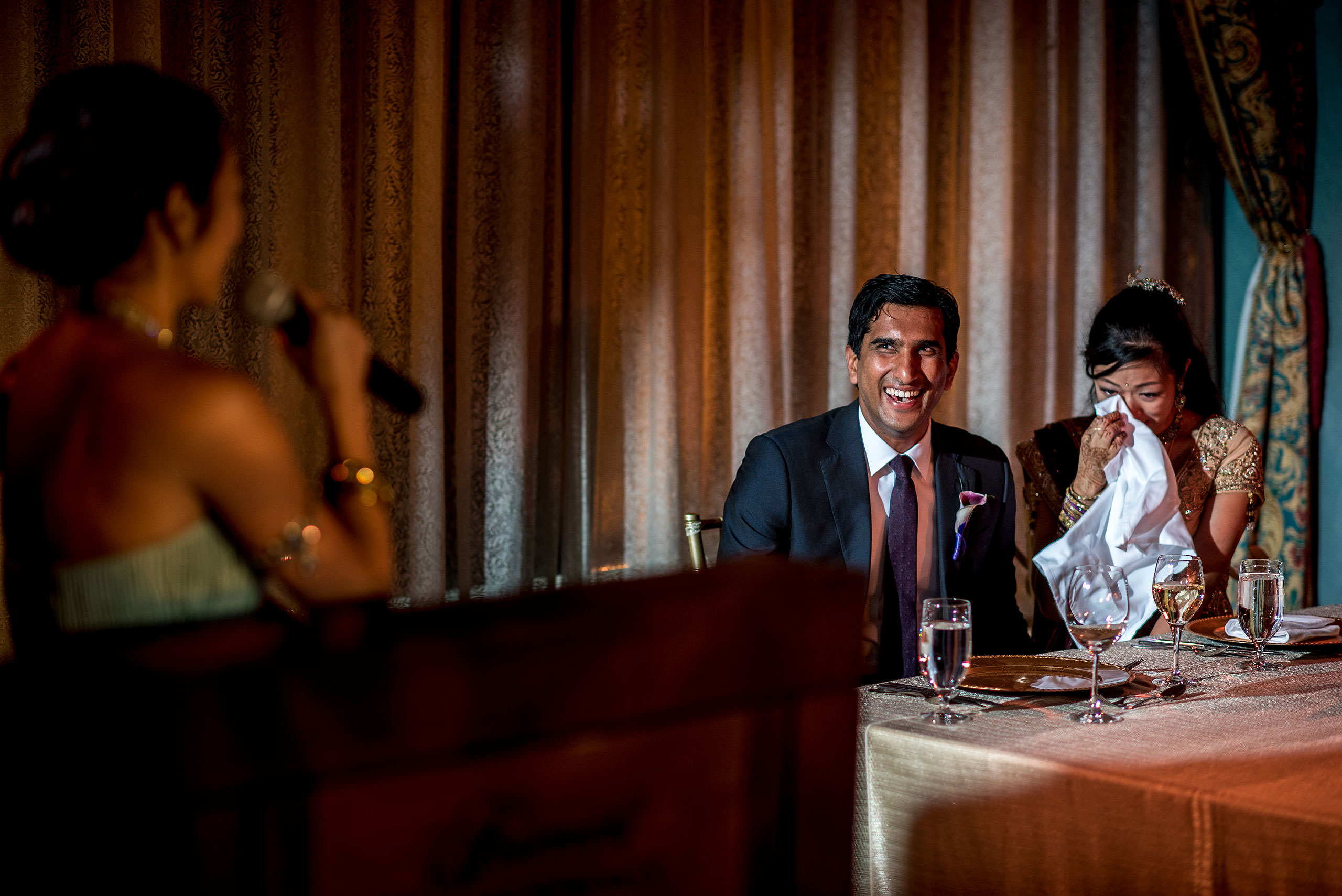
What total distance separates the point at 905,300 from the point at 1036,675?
0.98 meters

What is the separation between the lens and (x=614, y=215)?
122 inches

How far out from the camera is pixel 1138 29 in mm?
4441

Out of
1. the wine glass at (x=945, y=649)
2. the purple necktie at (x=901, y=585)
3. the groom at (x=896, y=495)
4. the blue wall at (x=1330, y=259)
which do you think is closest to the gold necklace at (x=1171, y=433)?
the groom at (x=896, y=495)

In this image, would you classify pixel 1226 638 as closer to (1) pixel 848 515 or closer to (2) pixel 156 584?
(1) pixel 848 515

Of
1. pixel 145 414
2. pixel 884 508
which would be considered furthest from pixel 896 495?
pixel 145 414

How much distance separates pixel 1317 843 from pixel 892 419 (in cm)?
132

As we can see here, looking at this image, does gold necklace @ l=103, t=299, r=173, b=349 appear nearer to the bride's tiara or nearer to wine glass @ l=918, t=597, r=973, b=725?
wine glass @ l=918, t=597, r=973, b=725

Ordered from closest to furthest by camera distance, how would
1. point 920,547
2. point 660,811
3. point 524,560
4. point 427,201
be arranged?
1. point 660,811
2. point 920,547
3. point 427,201
4. point 524,560

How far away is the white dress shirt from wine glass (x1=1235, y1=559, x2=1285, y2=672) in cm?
62

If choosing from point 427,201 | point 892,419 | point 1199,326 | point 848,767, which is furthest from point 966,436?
point 1199,326

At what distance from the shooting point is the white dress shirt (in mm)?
2180

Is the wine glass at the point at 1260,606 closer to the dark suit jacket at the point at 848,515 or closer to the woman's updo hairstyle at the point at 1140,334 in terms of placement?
the dark suit jacket at the point at 848,515

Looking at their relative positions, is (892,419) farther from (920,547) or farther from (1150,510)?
(1150,510)

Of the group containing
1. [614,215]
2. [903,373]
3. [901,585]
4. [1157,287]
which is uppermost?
[614,215]
